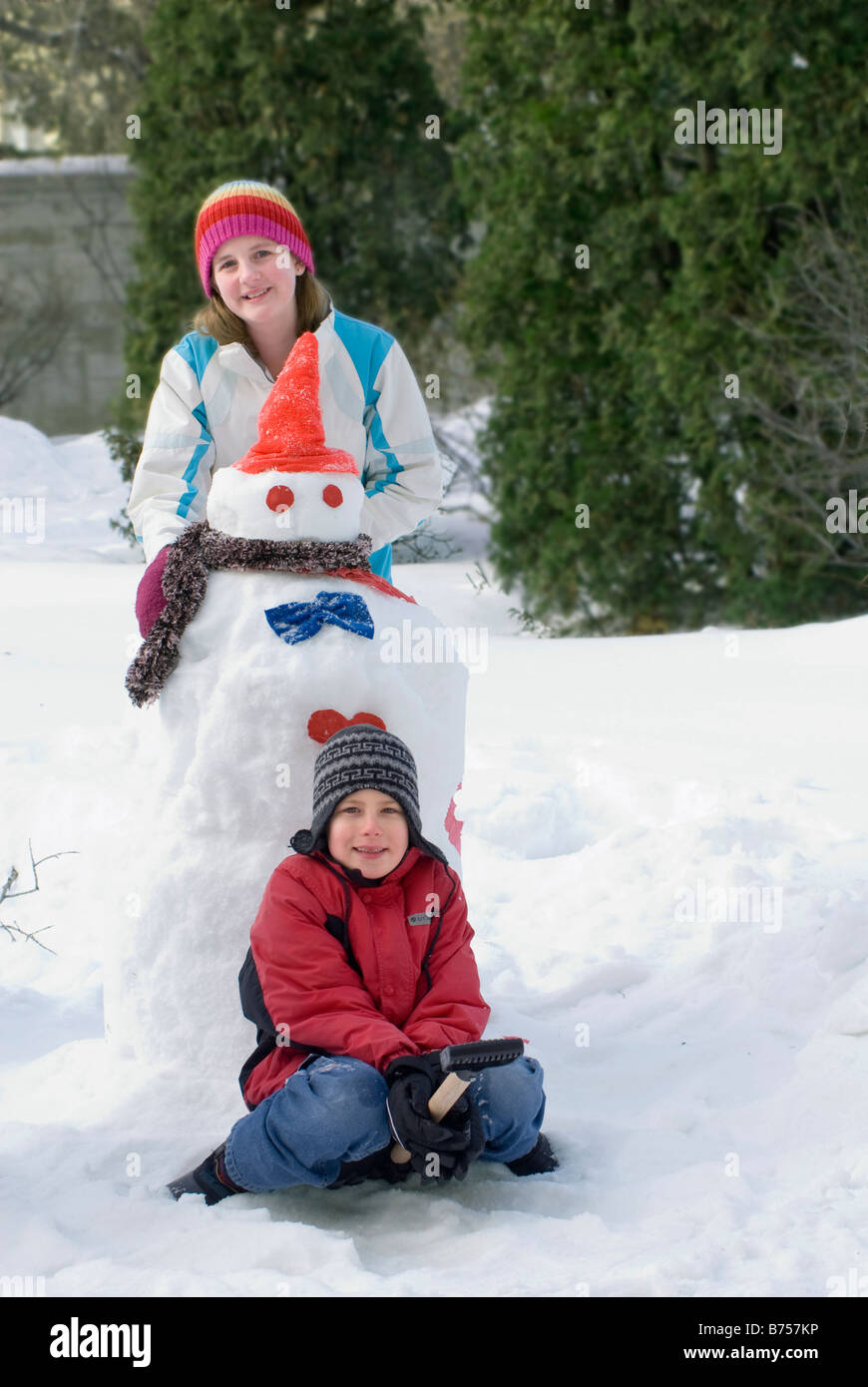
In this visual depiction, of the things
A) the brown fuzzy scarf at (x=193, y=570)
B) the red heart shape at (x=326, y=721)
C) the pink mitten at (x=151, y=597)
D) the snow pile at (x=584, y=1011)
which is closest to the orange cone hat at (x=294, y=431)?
the brown fuzzy scarf at (x=193, y=570)

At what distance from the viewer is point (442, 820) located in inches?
127

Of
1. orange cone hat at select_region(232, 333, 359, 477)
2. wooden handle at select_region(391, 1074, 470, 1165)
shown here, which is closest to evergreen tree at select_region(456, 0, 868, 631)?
orange cone hat at select_region(232, 333, 359, 477)

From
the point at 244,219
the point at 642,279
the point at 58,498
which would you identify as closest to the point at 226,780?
the point at 244,219

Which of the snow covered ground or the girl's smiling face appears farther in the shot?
the girl's smiling face

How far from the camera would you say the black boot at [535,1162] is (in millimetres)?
2801

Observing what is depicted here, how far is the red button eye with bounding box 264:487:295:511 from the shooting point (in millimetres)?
2992

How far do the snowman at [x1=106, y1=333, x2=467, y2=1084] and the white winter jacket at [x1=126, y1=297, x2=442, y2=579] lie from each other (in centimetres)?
23

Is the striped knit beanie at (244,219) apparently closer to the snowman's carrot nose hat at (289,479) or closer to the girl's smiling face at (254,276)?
the girl's smiling face at (254,276)

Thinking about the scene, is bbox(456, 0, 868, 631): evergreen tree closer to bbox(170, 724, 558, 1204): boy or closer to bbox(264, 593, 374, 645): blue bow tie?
bbox(264, 593, 374, 645): blue bow tie

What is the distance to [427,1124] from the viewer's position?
2502 millimetres

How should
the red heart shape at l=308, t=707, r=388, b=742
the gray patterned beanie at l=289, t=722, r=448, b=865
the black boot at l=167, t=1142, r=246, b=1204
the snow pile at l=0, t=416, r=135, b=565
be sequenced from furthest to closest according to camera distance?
the snow pile at l=0, t=416, r=135, b=565, the red heart shape at l=308, t=707, r=388, b=742, the gray patterned beanie at l=289, t=722, r=448, b=865, the black boot at l=167, t=1142, r=246, b=1204

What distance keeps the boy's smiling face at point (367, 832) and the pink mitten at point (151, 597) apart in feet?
1.93
